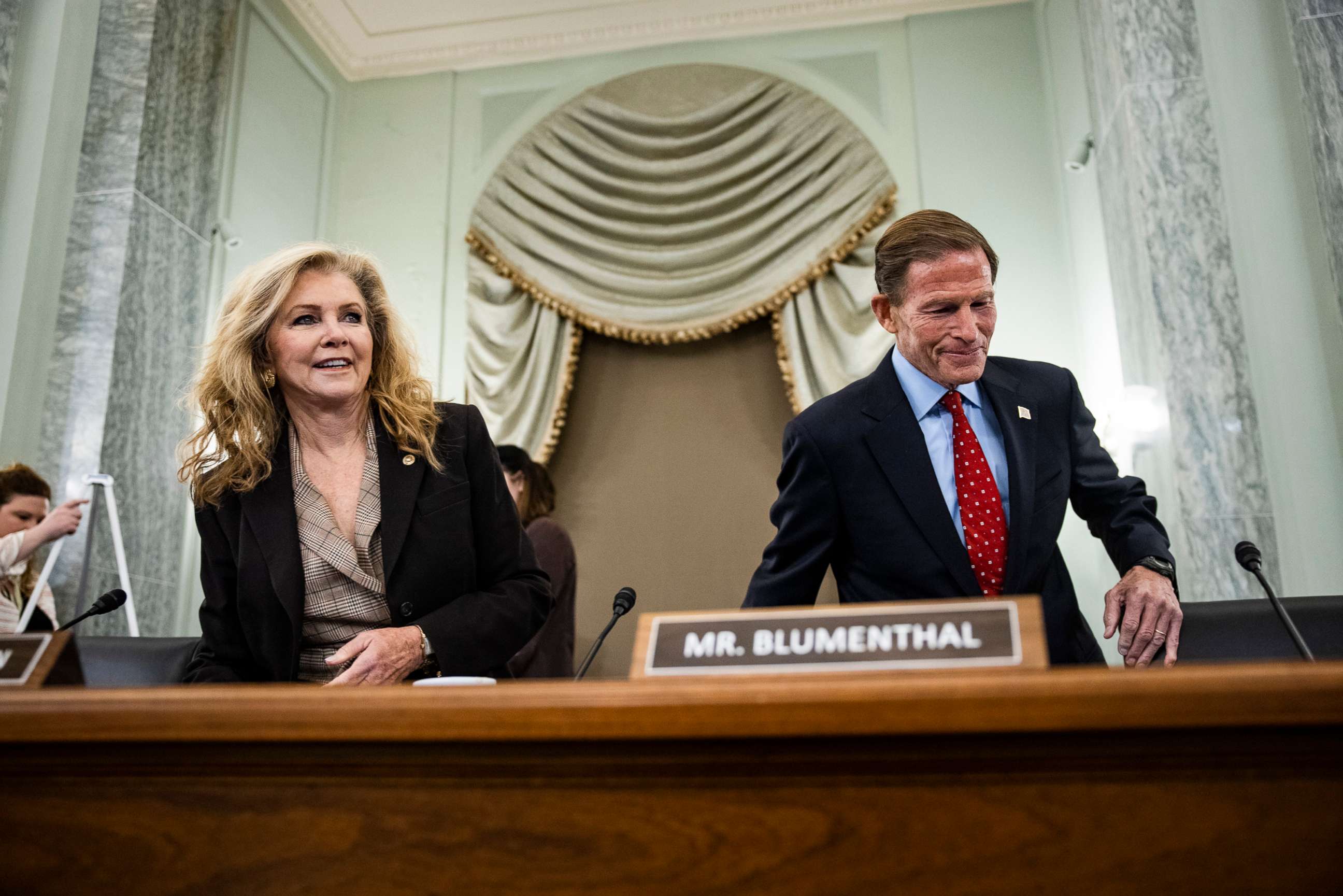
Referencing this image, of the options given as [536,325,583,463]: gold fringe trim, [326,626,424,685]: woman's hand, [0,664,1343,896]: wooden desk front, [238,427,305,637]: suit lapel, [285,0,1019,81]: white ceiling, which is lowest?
[0,664,1343,896]: wooden desk front

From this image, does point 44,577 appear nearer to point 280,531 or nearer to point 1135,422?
point 280,531

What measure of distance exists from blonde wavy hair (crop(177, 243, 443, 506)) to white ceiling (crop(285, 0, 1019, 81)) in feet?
13.1

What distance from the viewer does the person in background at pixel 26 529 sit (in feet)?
10.7

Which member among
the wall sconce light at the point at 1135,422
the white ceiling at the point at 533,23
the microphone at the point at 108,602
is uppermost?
the white ceiling at the point at 533,23

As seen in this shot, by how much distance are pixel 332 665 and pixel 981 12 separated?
15.9 feet

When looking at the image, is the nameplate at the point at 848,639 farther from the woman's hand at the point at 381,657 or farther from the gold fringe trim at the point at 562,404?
the gold fringe trim at the point at 562,404

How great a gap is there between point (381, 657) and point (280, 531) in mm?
300

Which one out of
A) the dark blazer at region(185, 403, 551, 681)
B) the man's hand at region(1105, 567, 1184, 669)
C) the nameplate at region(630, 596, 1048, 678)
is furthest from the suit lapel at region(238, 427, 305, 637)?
the man's hand at region(1105, 567, 1184, 669)

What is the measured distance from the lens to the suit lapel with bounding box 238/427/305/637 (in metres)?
1.54

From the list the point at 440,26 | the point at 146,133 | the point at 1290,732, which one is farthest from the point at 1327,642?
the point at 440,26

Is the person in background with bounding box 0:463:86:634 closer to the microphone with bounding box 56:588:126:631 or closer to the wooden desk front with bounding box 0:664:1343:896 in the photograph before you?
the microphone with bounding box 56:588:126:631

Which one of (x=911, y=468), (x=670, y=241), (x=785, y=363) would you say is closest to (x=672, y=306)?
(x=670, y=241)

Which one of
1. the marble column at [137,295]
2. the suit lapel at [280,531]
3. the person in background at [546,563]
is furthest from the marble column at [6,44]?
the suit lapel at [280,531]

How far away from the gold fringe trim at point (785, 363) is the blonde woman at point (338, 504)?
10.2 ft
